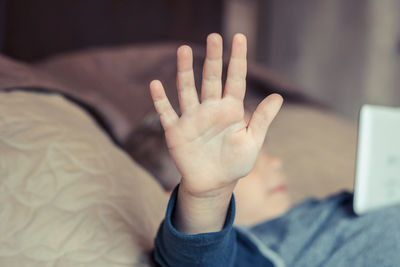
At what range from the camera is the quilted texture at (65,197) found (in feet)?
1.77

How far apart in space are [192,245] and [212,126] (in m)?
0.14

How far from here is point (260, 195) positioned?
837mm

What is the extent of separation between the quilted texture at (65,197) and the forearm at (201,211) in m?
0.10

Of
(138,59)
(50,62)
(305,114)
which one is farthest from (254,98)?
(50,62)

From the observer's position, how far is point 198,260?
0.50m

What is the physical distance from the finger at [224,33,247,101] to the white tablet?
1.08 ft

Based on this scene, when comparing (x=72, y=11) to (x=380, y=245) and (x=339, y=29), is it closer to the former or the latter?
(x=339, y=29)

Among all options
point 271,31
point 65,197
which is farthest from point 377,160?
point 271,31

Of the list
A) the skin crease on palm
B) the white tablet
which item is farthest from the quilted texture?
the white tablet

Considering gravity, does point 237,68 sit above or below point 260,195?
above

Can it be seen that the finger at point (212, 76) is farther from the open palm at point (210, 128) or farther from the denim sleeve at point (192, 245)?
the denim sleeve at point (192, 245)

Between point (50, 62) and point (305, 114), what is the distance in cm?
87

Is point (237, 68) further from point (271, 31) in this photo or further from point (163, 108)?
point (271, 31)

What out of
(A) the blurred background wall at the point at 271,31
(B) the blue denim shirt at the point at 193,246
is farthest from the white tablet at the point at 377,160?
(A) the blurred background wall at the point at 271,31
